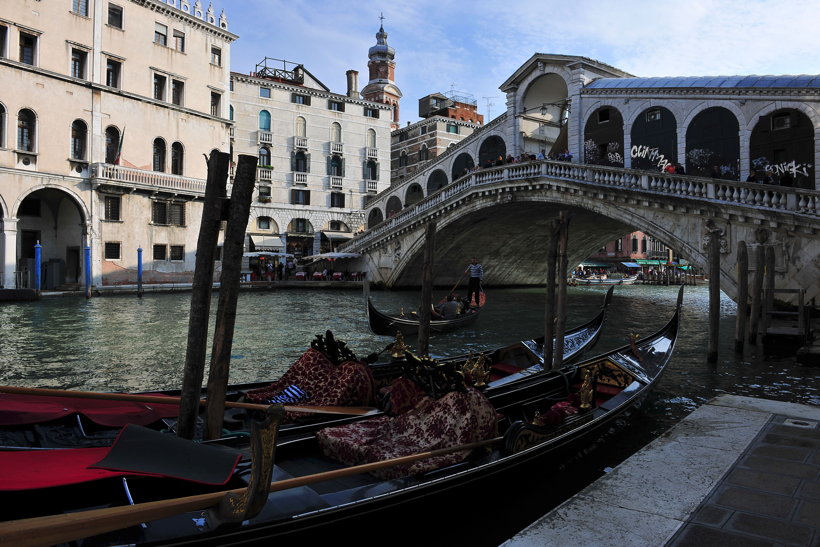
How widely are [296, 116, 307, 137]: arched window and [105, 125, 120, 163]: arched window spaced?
977 cm

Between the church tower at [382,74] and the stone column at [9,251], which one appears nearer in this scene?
the stone column at [9,251]

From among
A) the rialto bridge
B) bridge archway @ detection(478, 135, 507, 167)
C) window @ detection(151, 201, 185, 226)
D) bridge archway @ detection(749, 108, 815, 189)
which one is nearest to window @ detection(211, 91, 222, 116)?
window @ detection(151, 201, 185, 226)

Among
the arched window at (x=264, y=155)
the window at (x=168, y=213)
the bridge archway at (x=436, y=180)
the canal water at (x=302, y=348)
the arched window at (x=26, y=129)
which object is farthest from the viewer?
the arched window at (x=264, y=155)

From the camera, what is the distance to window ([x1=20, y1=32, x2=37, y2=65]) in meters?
15.4

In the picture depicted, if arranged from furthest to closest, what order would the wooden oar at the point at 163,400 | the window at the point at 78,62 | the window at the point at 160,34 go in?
the window at the point at 160,34 < the window at the point at 78,62 < the wooden oar at the point at 163,400

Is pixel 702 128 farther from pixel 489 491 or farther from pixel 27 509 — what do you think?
pixel 27 509

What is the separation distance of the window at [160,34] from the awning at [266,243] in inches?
340

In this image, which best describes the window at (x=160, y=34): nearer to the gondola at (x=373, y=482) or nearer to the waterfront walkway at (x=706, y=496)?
the gondola at (x=373, y=482)

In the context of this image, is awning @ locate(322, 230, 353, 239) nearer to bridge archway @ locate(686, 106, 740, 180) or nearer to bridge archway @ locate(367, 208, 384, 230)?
bridge archway @ locate(367, 208, 384, 230)

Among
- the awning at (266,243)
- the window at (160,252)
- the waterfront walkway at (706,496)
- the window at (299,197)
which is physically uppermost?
the window at (299,197)

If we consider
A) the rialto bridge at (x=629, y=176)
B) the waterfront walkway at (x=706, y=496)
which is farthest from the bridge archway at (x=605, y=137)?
the waterfront walkway at (x=706, y=496)

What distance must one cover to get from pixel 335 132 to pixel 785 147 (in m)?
19.6

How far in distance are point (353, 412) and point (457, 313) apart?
23.0 feet

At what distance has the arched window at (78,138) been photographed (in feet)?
53.6
